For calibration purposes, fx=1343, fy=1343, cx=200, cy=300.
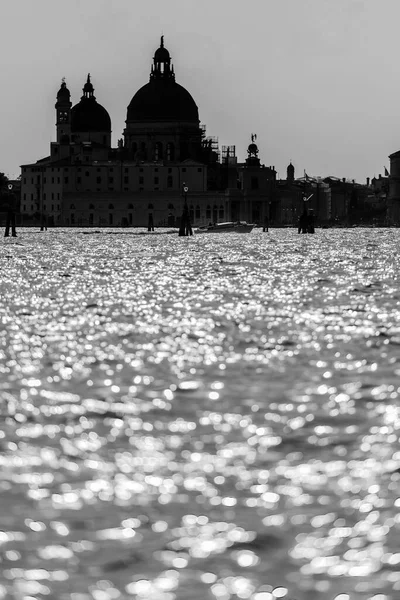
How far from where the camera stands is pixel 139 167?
167 metres

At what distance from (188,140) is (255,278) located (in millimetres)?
145085

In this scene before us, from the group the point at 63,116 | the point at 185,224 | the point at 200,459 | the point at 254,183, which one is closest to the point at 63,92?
the point at 63,116

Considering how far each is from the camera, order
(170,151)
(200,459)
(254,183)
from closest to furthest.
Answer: (200,459) < (170,151) < (254,183)

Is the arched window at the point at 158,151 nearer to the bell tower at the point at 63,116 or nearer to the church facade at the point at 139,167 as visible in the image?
the church facade at the point at 139,167

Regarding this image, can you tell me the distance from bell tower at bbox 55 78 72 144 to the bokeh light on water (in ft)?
529

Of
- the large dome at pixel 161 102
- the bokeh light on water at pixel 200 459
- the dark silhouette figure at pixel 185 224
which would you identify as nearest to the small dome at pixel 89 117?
the large dome at pixel 161 102

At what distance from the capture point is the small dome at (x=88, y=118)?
171750mm

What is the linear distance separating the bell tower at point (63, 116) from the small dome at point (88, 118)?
0.80m

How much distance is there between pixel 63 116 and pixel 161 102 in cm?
1685

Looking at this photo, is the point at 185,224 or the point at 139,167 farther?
the point at 139,167

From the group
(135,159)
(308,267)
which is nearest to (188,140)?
(135,159)

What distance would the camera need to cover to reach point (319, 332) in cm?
1215

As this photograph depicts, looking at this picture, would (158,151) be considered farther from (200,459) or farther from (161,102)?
(200,459)

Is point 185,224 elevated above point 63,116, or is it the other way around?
point 63,116
